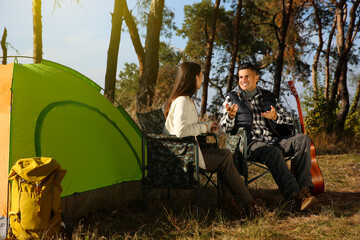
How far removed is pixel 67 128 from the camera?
3.22 meters

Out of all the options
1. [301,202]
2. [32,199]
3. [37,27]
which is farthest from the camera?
[37,27]

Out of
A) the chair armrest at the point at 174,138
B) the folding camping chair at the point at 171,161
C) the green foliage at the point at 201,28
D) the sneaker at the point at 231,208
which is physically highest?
the green foliage at the point at 201,28

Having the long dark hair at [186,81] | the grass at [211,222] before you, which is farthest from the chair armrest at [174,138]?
the grass at [211,222]

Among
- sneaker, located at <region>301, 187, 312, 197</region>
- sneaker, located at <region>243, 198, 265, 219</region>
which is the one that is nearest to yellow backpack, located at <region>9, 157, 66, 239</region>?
sneaker, located at <region>243, 198, 265, 219</region>

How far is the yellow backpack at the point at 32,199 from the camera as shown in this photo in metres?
2.54

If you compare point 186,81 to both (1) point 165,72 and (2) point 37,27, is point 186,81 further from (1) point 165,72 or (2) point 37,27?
(1) point 165,72

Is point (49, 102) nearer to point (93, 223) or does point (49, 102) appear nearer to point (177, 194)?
point (93, 223)

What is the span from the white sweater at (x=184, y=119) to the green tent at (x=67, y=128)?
854 millimetres

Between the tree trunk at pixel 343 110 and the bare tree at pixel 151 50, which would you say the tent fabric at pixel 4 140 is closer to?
the bare tree at pixel 151 50

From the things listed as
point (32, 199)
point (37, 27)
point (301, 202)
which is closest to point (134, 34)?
point (37, 27)

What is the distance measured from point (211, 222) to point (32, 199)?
1532 millimetres

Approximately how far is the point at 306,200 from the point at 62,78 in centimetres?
264

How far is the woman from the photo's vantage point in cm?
313

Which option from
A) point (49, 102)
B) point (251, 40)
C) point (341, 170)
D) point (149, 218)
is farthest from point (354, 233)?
point (251, 40)
